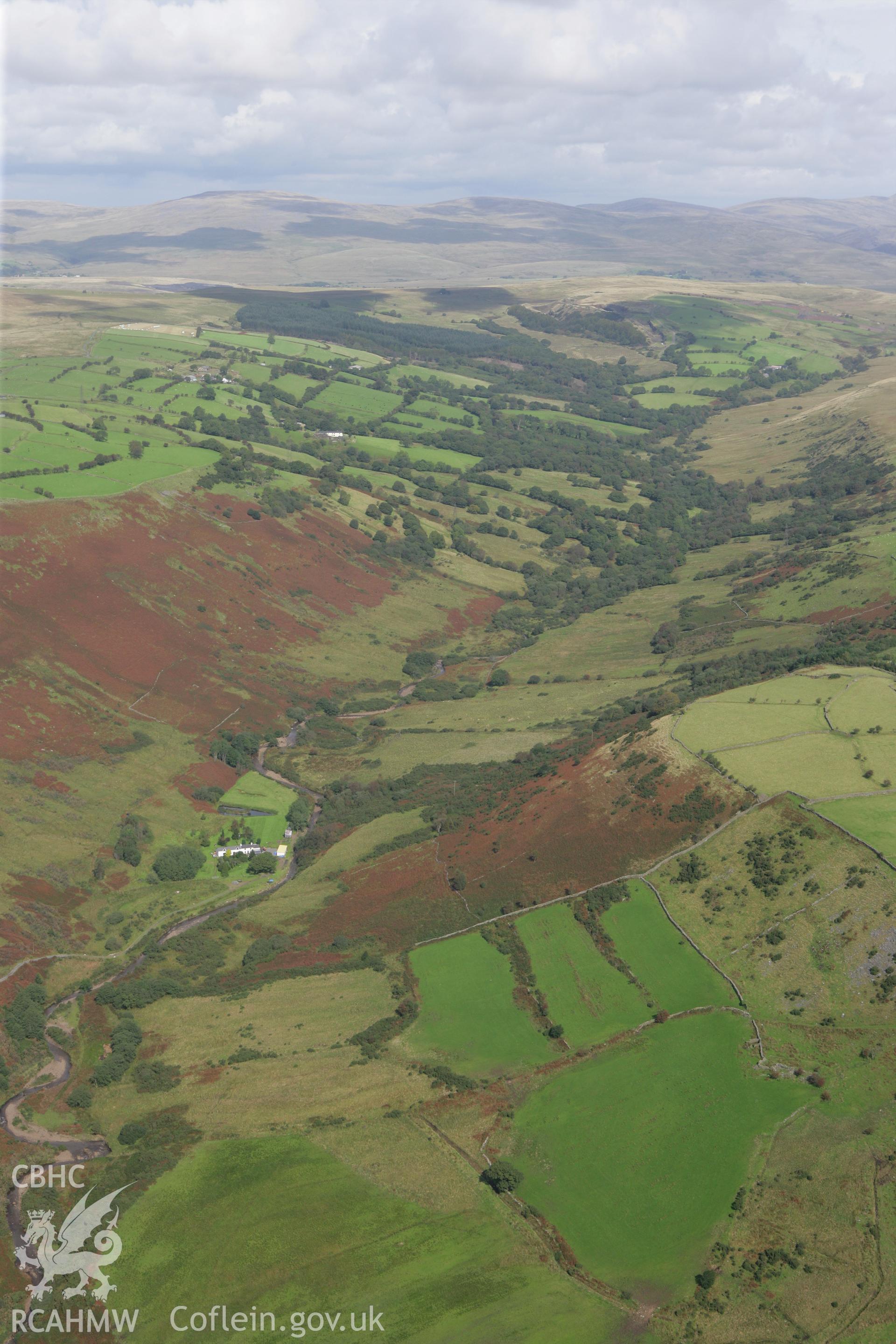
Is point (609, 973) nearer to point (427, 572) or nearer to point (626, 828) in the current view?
point (626, 828)

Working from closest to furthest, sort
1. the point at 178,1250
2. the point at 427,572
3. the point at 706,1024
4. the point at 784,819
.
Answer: the point at 178,1250, the point at 706,1024, the point at 784,819, the point at 427,572

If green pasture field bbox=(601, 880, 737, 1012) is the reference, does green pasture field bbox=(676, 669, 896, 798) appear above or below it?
above

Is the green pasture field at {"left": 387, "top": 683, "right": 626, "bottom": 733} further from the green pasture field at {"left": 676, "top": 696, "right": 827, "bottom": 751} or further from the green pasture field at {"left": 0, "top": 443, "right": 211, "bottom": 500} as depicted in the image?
the green pasture field at {"left": 0, "top": 443, "right": 211, "bottom": 500}

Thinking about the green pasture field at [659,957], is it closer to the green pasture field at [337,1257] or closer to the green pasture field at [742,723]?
the green pasture field at [742,723]

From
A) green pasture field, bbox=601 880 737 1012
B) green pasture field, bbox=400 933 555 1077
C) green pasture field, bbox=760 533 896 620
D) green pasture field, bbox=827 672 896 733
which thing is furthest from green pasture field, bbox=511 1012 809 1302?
green pasture field, bbox=760 533 896 620

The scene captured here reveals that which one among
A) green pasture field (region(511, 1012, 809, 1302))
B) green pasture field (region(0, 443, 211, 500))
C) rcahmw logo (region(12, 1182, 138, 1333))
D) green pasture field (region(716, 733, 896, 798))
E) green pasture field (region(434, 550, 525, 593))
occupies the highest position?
green pasture field (region(0, 443, 211, 500))

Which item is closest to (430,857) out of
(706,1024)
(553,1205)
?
(706,1024)
